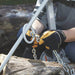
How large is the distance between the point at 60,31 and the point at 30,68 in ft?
1.30

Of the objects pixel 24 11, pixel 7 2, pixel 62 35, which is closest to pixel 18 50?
pixel 62 35

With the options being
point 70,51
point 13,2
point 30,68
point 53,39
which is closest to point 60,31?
point 53,39

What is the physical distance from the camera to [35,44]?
142 centimetres

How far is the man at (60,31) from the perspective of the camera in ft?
4.32

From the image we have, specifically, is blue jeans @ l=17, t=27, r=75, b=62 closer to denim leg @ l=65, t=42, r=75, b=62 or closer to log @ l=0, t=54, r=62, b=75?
denim leg @ l=65, t=42, r=75, b=62

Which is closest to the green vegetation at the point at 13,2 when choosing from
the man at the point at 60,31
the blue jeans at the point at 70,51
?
the man at the point at 60,31

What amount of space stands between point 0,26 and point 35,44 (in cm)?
150

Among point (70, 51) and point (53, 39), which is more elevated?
point (53, 39)

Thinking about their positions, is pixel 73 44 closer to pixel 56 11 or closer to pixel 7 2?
pixel 56 11

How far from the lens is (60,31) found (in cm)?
136

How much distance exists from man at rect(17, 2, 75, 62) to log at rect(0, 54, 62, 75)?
174 mm

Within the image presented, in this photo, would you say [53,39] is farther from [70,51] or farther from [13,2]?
[13,2]

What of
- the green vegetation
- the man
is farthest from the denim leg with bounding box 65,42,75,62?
the green vegetation

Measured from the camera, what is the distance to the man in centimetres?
132
